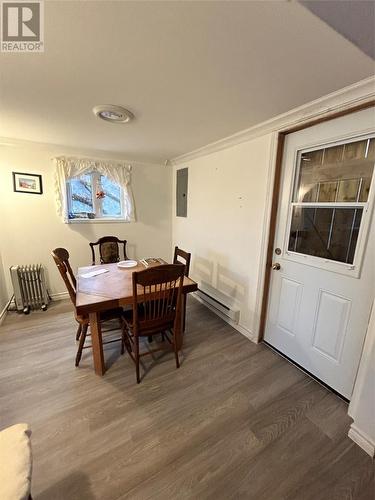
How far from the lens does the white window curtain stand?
3.02 metres

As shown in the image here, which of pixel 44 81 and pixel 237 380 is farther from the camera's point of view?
pixel 237 380

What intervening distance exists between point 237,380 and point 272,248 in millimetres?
1273

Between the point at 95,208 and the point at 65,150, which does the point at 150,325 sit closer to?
the point at 95,208

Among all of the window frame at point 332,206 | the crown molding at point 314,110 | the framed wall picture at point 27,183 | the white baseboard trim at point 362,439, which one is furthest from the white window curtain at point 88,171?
the white baseboard trim at point 362,439

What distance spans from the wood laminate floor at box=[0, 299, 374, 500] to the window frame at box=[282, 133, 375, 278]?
1.03m

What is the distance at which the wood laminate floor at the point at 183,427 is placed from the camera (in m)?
1.17

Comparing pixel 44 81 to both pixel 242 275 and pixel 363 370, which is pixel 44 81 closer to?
pixel 242 275

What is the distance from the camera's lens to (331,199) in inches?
67.8

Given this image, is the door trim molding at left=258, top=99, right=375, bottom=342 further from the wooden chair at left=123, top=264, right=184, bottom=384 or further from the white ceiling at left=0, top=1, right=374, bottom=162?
the wooden chair at left=123, top=264, right=184, bottom=384

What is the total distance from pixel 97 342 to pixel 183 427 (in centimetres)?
93

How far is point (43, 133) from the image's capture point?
245 cm

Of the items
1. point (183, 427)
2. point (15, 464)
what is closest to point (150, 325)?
point (183, 427)

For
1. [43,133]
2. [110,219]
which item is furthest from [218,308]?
[43,133]

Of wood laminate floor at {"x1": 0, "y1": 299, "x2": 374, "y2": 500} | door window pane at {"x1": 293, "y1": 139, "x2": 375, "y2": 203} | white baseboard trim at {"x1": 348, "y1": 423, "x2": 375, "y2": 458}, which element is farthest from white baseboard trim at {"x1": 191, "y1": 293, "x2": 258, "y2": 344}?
door window pane at {"x1": 293, "y1": 139, "x2": 375, "y2": 203}
